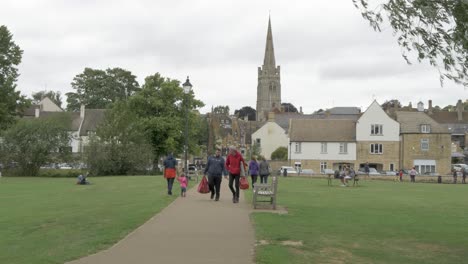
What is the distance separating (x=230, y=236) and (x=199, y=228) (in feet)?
4.79

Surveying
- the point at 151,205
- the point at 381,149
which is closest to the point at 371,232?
the point at 151,205

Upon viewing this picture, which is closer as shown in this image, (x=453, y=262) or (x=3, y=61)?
(x=453, y=262)

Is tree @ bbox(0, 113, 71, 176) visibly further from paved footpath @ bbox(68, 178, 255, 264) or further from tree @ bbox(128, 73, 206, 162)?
paved footpath @ bbox(68, 178, 255, 264)

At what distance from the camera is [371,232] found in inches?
540

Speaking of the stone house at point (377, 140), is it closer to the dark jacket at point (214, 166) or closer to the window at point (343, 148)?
the window at point (343, 148)

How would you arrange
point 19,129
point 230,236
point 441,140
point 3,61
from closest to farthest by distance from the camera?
1. point 230,236
2. point 3,61
3. point 19,129
4. point 441,140

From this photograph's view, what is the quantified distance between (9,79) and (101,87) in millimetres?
49783

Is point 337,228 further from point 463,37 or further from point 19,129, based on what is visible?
point 19,129

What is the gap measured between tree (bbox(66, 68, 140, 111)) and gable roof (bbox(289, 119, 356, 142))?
113 feet

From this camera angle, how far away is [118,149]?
182 feet

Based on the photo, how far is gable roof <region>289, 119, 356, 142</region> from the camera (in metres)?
74.8

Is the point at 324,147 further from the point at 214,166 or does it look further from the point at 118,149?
the point at 214,166

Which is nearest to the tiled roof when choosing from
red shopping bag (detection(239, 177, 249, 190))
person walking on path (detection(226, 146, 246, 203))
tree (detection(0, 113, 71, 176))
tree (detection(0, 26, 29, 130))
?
tree (detection(0, 113, 71, 176))

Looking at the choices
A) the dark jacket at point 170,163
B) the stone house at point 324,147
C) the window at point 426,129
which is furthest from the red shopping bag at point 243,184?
the window at point 426,129
